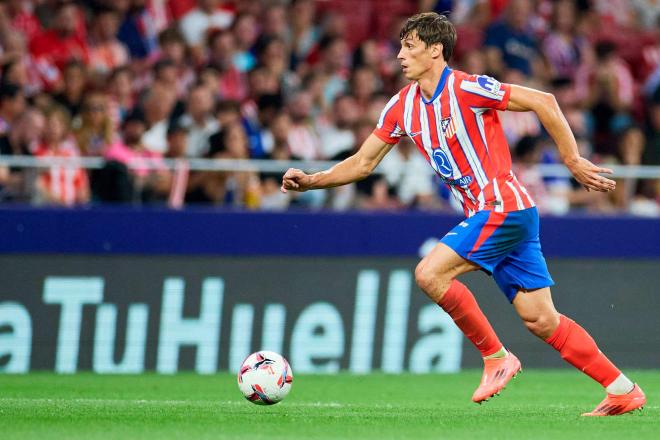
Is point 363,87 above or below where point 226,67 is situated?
below

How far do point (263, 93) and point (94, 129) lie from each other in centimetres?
235

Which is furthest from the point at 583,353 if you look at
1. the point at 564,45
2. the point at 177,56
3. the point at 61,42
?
the point at 564,45

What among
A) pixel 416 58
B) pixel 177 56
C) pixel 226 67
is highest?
pixel 416 58

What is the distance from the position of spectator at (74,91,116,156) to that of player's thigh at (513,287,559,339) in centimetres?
631

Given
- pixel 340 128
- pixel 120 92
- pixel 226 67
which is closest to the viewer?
pixel 120 92

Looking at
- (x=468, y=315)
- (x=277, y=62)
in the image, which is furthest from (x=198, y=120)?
(x=468, y=315)

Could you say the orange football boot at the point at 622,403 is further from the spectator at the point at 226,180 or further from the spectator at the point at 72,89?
the spectator at the point at 72,89

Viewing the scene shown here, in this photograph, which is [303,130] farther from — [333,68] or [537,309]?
[537,309]

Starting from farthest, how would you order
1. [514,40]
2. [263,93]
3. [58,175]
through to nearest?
[514,40], [263,93], [58,175]

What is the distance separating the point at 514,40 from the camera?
17562mm

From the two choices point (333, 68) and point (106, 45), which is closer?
point (106, 45)

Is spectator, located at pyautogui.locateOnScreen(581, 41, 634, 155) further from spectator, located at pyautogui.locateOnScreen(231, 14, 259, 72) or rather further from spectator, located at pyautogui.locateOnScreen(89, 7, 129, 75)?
spectator, located at pyautogui.locateOnScreen(89, 7, 129, 75)

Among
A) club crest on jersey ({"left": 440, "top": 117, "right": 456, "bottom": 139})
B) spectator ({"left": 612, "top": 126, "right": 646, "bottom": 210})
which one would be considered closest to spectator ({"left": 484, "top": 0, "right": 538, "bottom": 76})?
spectator ({"left": 612, "top": 126, "right": 646, "bottom": 210})

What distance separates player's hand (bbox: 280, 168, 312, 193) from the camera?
8.69 metres
